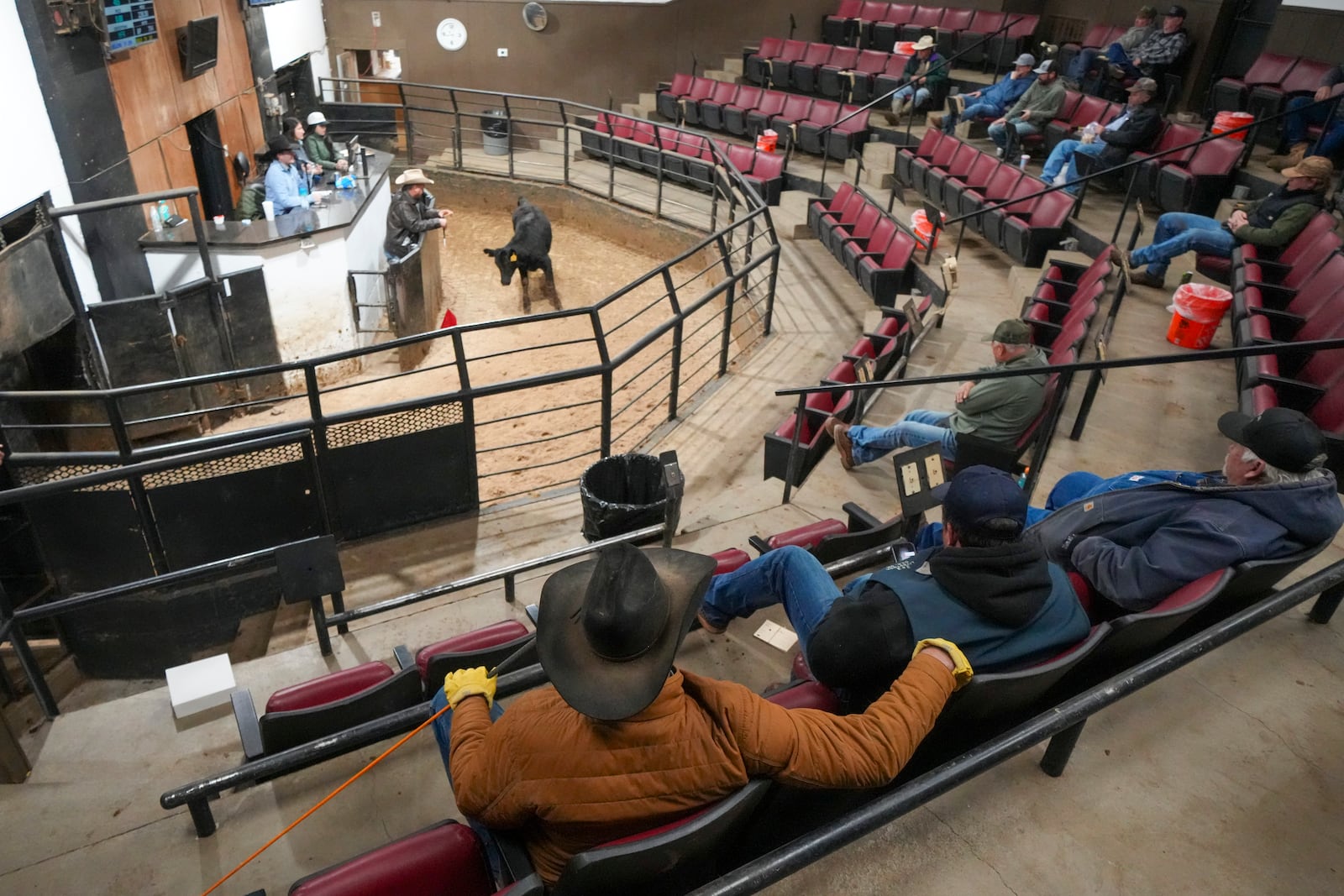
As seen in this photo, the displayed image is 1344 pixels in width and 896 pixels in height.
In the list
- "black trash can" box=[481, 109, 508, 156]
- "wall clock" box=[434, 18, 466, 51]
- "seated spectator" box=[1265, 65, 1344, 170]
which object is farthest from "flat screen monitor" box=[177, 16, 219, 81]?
"seated spectator" box=[1265, 65, 1344, 170]

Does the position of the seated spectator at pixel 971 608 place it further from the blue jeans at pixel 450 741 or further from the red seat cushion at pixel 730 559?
the red seat cushion at pixel 730 559

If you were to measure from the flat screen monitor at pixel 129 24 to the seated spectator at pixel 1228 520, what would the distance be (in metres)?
8.46

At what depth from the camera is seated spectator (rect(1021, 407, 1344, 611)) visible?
259cm

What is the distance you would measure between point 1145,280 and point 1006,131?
13.4ft

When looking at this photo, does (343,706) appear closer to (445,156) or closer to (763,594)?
(763,594)

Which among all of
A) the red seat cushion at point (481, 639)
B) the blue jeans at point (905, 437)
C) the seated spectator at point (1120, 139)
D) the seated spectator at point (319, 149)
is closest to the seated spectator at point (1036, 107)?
the seated spectator at point (1120, 139)

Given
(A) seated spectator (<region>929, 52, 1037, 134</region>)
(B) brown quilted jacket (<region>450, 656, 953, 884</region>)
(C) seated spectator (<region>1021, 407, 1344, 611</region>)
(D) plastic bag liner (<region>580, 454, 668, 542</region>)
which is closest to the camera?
(B) brown quilted jacket (<region>450, 656, 953, 884</region>)

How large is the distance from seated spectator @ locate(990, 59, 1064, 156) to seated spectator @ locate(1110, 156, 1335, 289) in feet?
11.7

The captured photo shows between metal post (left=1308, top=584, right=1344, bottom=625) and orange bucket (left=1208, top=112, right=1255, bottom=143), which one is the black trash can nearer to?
orange bucket (left=1208, top=112, right=1255, bottom=143)

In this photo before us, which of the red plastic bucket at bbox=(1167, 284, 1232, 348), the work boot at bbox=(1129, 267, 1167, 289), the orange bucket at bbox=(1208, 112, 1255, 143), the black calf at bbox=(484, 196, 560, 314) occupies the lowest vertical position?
the black calf at bbox=(484, 196, 560, 314)

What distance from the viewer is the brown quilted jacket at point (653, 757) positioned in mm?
1819

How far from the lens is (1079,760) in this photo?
8.23ft

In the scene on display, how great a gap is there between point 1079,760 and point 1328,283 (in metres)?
4.63

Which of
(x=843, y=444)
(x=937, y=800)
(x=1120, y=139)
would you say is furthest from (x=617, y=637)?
(x=1120, y=139)
